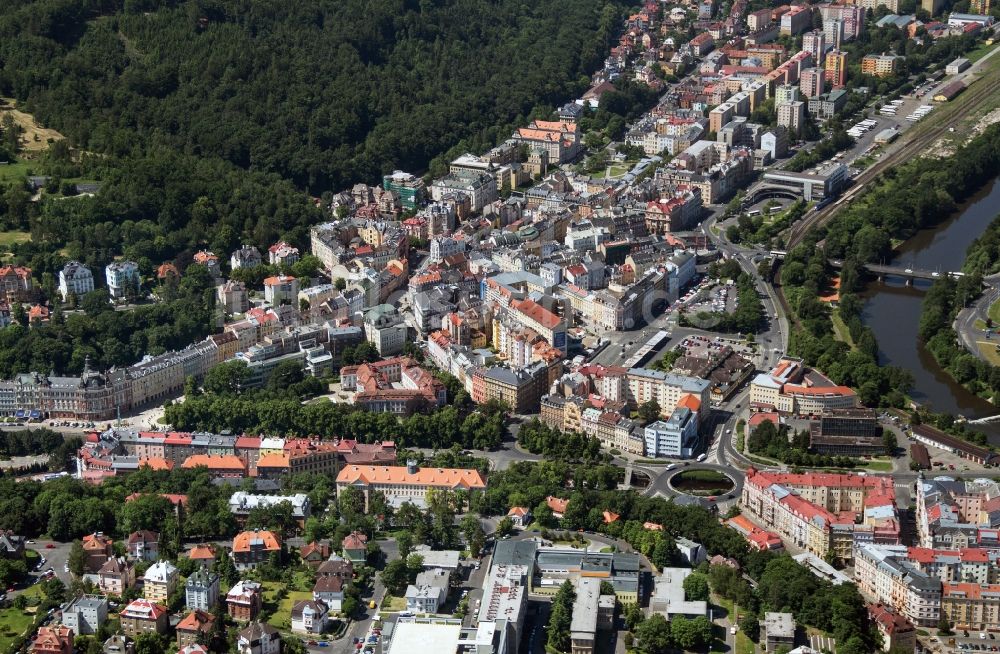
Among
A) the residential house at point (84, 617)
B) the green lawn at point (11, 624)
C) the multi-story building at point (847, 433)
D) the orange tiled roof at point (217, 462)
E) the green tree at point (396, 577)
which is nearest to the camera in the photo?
the green lawn at point (11, 624)

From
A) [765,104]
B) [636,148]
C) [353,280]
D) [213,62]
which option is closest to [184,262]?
[353,280]

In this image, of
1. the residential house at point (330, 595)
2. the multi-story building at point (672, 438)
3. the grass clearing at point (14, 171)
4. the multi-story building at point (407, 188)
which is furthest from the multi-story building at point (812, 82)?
the residential house at point (330, 595)

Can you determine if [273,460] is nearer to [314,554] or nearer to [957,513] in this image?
[314,554]

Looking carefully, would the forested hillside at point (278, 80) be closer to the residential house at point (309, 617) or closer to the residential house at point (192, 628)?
the residential house at point (192, 628)

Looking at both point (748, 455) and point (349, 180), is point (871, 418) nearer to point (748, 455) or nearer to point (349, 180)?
point (748, 455)

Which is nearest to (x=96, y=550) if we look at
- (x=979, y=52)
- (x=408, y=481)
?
(x=408, y=481)

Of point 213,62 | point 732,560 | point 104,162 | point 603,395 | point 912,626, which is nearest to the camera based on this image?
point 912,626
